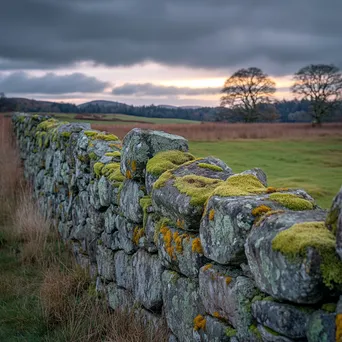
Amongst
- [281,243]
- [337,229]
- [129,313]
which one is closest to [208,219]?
[281,243]

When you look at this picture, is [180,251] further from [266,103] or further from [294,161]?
[266,103]

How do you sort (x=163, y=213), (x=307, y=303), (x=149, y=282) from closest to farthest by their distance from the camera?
(x=307, y=303)
(x=163, y=213)
(x=149, y=282)

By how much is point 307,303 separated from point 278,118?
148ft

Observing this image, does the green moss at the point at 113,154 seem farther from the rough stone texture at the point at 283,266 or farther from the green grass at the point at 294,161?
the green grass at the point at 294,161

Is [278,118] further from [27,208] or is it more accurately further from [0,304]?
[0,304]

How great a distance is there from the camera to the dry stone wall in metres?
1.79

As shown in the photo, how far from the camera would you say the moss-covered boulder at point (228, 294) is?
2193 millimetres

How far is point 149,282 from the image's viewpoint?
11.4 feet

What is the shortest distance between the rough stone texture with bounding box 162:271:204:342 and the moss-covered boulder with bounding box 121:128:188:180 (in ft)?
3.49

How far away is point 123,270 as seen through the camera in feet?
13.4

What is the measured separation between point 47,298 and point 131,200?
1317mm

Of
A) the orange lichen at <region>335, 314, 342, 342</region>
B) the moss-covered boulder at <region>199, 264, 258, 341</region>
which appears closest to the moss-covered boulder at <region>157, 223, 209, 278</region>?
the moss-covered boulder at <region>199, 264, 258, 341</region>

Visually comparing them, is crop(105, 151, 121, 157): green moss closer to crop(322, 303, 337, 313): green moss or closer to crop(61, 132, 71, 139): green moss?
crop(61, 132, 71, 139): green moss

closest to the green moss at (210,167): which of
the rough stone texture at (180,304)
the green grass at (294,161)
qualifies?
the rough stone texture at (180,304)
